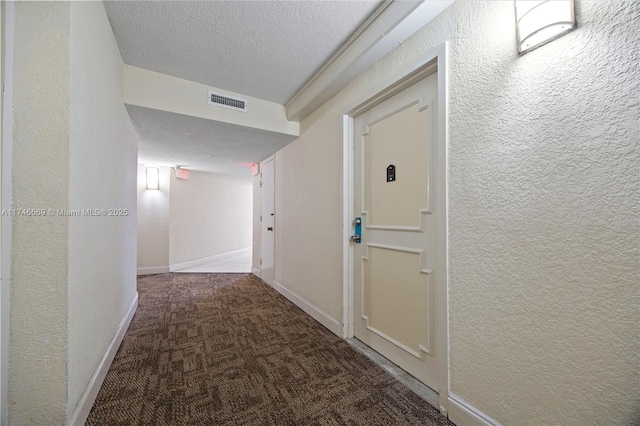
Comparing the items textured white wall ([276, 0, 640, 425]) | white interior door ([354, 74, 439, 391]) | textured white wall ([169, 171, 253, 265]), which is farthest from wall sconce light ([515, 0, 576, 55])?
textured white wall ([169, 171, 253, 265])

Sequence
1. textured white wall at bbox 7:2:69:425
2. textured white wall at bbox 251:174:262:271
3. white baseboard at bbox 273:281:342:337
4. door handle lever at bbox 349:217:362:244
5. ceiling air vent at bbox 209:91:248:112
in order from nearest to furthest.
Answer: textured white wall at bbox 7:2:69:425
door handle lever at bbox 349:217:362:244
white baseboard at bbox 273:281:342:337
ceiling air vent at bbox 209:91:248:112
textured white wall at bbox 251:174:262:271

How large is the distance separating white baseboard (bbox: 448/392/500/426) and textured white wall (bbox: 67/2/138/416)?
6.06ft

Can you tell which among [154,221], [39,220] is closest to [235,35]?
[39,220]

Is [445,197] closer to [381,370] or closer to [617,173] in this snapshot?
[617,173]

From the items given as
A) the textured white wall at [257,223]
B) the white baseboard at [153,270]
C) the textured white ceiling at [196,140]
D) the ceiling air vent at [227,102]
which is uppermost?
the ceiling air vent at [227,102]

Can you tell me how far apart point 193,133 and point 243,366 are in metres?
2.53

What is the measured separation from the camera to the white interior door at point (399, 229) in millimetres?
1622

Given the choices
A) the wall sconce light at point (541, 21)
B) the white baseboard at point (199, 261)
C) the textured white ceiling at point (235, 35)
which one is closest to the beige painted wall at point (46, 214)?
the textured white ceiling at point (235, 35)

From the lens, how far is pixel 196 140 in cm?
331

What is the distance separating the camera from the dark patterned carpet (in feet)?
4.53

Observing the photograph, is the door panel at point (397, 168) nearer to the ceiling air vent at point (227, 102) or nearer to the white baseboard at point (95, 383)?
the ceiling air vent at point (227, 102)

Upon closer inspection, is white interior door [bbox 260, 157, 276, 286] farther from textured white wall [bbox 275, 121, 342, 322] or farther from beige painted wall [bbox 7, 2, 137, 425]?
beige painted wall [bbox 7, 2, 137, 425]

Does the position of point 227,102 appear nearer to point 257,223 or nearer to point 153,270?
point 257,223

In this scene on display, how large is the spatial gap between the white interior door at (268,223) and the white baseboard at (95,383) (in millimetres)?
2075
